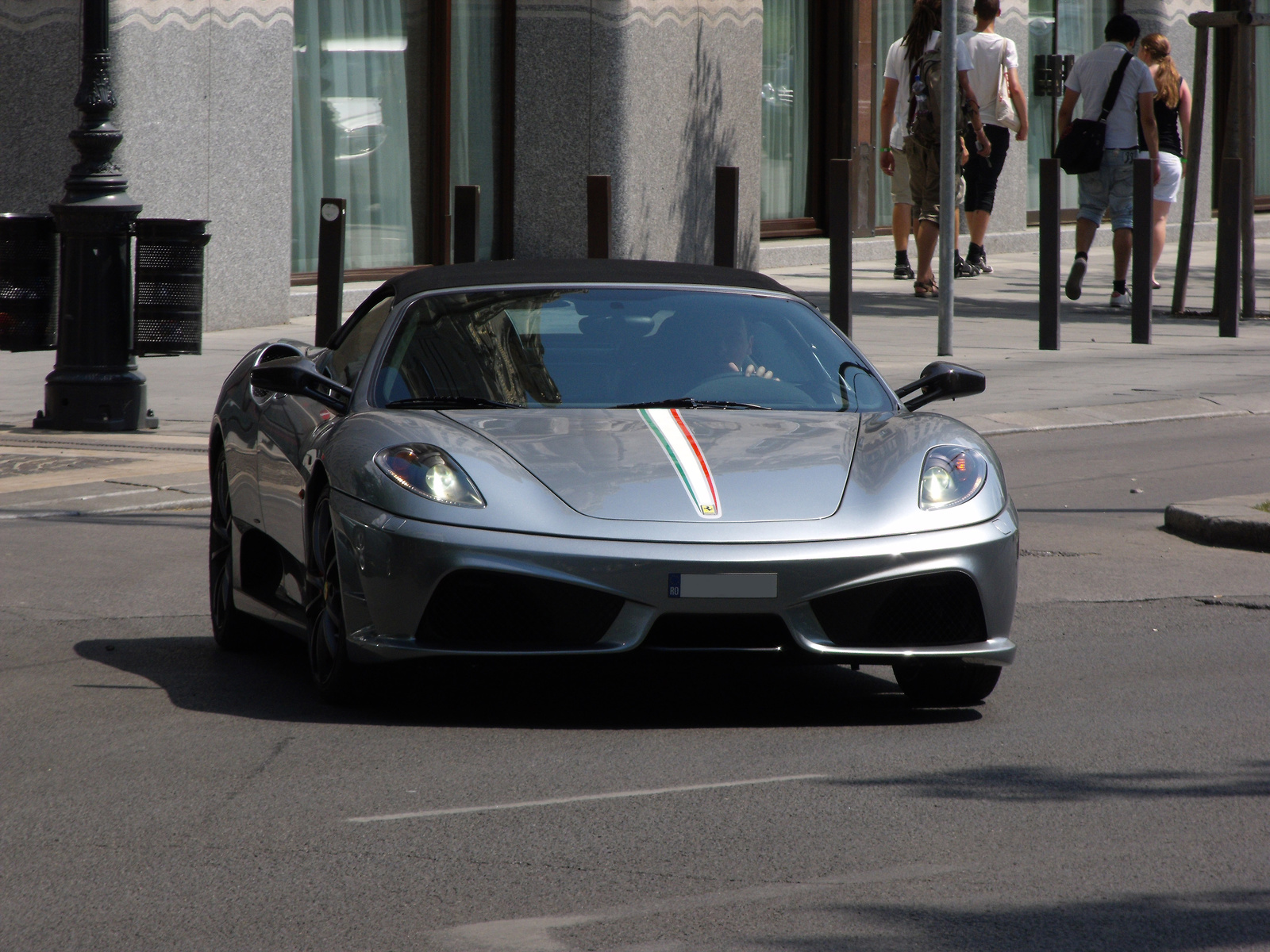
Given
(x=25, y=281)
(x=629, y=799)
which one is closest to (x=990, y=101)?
(x=25, y=281)

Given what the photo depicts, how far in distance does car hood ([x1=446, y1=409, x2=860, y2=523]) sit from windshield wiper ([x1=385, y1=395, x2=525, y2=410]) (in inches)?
2.8

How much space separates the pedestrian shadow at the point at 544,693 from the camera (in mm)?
5430

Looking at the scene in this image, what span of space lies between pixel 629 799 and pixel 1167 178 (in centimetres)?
1388

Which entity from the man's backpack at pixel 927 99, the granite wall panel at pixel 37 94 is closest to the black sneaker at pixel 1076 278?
the man's backpack at pixel 927 99

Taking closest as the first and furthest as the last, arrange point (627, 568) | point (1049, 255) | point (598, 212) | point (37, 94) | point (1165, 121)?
1. point (627, 568)
2. point (598, 212)
3. point (1049, 255)
4. point (37, 94)
5. point (1165, 121)

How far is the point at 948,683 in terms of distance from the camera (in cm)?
562

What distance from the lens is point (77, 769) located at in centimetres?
489

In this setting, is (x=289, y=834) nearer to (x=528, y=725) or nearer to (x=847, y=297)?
(x=528, y=725)

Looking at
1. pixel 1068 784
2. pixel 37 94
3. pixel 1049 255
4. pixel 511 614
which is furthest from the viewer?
pixel 37 94

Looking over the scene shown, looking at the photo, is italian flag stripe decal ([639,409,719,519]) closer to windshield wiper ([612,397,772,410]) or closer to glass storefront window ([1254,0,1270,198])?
windshield wiper ([612,397,772,410])

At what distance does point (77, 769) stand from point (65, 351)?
6.39 metres

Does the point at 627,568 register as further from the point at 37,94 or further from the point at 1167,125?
the point at 1167,125

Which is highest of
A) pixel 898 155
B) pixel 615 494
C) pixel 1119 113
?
pixel 1119 113

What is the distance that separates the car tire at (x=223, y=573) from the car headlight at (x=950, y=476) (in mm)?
2190
